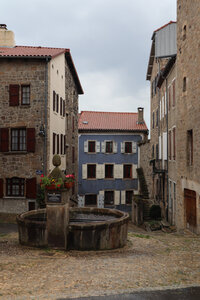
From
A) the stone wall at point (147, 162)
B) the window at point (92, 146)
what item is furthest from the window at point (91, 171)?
the stone wall at point (147, 162)

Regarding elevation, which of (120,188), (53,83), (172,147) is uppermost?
(53,83)

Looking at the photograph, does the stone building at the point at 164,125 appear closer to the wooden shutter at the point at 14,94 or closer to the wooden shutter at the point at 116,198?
the wooden shutter at the point at 116,198

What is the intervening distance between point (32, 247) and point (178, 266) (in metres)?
4.51

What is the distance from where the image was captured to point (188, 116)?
14.4 metres

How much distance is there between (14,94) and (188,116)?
393 inches

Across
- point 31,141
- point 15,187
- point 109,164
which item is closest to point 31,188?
point 15,187

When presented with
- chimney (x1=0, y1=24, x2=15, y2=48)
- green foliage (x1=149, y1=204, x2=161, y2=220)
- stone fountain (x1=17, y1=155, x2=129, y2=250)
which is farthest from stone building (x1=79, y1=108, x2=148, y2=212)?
stone fountain (x1=17, y1=155, x2=129, y2=250)

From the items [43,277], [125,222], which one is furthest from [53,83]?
[43,277]

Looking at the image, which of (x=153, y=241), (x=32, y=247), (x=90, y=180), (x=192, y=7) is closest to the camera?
(x=32, y=247)

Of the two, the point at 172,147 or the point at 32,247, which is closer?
the point at 32,247

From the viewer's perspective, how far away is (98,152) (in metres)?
33.1

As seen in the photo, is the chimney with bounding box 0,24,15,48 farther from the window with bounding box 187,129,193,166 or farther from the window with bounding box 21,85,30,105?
the window with bounding box 187,129,193,166

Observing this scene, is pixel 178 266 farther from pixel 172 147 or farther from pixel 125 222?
pixel 172 147

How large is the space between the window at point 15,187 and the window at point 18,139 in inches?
71.2
